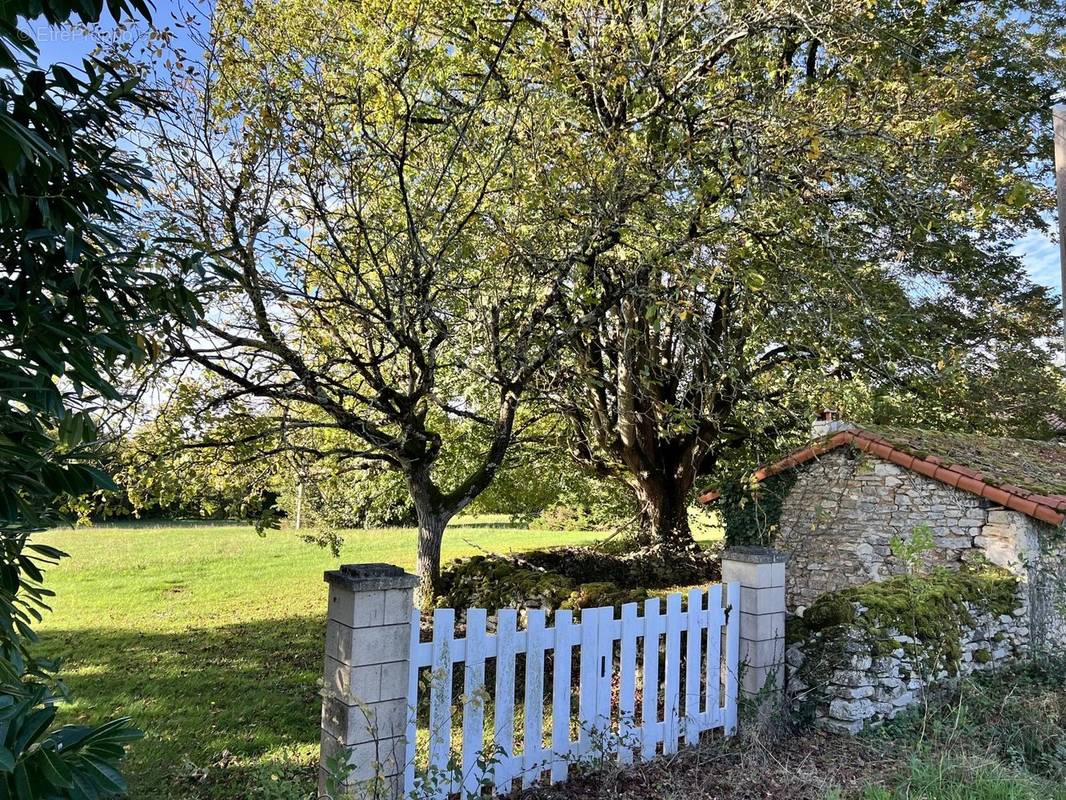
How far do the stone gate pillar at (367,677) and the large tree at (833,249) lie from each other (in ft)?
11.2

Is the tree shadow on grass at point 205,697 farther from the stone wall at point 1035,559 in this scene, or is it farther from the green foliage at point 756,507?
the stone wall at point 1035,559

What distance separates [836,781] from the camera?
12.5ft

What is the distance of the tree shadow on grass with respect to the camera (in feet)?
16.3

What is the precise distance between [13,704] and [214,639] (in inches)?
353

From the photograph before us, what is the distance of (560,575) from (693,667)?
418 centimetres

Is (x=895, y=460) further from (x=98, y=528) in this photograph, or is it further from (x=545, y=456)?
(x=98, y=528)

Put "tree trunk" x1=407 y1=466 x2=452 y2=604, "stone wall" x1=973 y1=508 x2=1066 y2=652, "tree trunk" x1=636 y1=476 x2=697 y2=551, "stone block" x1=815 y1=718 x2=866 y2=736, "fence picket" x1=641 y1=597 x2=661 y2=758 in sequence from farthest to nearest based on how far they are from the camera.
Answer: "tree trunk" x1=636 y1=476 x2=697 y2=551 → "tree trunk" x1=407 y1=466 x2=452 y2=604 → "stone wall" x1=973 y1=508 x2=1066 y2=652 → "stone block" x1=815 y1=718 x2=866 y2=736 → "fence picket" x1=641 y1=597 x2=661 y2=758

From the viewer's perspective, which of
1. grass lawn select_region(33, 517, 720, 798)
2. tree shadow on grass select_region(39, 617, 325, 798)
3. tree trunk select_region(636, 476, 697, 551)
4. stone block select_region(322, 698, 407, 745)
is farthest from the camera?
tree trunk select_region(636, 476, 697, 551)

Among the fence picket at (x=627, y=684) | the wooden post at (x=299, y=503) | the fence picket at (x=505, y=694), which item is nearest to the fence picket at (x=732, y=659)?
the fence picket at (x=627, y=684)

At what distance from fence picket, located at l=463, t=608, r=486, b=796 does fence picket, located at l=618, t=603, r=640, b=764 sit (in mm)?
987

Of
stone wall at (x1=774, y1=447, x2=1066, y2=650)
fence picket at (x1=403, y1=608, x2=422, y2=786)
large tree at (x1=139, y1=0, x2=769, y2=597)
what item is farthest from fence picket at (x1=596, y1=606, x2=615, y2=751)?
stone wall at (x1=774, y1=447, x2=1066, y2=650)

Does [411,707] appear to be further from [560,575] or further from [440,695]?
[560,575]

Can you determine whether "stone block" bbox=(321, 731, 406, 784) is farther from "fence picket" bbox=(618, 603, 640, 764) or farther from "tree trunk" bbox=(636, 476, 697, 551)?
"tree trunk" bbox=(636, 476, 697, 551)

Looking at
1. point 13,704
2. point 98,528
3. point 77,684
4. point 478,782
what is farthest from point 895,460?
point 98,528
